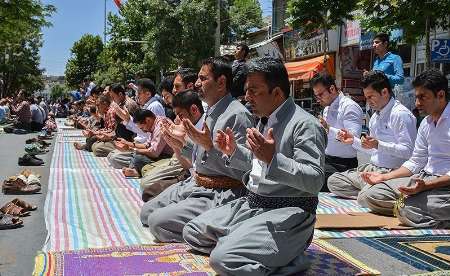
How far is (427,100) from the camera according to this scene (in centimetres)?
467

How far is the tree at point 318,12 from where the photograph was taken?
1455cm

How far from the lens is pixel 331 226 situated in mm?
4551

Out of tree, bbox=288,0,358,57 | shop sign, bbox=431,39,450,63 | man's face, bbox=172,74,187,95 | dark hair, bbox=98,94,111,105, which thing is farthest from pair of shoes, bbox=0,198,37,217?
tree, bbox=288,0,358,57

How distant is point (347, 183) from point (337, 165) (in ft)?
1.60

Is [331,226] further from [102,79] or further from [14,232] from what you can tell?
[102,79]

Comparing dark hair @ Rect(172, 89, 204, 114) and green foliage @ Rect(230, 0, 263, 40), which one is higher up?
green foliage @ Rect(230, 0, 263, 40)

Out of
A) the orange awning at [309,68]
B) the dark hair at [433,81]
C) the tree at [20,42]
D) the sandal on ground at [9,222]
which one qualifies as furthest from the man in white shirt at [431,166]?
the tree at [20,42]

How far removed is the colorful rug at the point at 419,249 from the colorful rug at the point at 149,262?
40 centimetres

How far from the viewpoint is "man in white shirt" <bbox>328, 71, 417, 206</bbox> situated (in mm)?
5297

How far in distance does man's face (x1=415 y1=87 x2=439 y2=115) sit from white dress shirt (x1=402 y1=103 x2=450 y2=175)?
0.31 feet

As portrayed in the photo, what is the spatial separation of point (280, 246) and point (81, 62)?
207ft

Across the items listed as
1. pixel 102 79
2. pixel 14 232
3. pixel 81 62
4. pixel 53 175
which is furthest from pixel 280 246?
pixel 81 62

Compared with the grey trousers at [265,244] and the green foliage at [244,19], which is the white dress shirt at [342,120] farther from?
the green foliage at [244,19]

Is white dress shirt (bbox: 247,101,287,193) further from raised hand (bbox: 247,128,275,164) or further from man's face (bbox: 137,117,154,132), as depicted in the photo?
man's face (bbox: 137,117,154,132)
